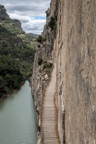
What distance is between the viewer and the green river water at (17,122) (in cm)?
1783

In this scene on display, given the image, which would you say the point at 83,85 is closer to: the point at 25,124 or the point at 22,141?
the point at 22,141

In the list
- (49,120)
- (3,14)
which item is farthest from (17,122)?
(3,14)

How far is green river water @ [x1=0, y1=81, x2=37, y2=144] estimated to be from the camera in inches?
702

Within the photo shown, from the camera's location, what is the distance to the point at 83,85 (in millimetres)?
3238

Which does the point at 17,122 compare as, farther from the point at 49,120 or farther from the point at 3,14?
the point at 3,14

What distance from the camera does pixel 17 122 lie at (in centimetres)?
2188

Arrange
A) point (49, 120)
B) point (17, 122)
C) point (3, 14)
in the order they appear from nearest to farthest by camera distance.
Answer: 1. point (49, 120)
2. point (17, 122)
3. point (3, 14)

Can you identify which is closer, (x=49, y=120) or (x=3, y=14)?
(x=49, y=120)

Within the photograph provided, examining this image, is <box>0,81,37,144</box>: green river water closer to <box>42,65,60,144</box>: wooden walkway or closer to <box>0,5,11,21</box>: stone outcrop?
<box>42,65,60,144</box>: wooden walkway

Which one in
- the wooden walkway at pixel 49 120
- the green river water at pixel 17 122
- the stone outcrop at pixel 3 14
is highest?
the stone outcrop at pixel 3 14

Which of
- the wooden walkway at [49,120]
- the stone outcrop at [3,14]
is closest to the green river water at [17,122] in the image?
the wooden walkway at [49,120]

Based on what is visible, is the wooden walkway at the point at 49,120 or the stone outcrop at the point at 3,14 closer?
the wooden walkway at the point at 49,120

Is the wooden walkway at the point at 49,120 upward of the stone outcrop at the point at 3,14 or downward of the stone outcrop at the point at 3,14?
downward

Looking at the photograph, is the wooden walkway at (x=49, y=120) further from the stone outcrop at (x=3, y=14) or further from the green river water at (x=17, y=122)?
the stone outcrop at (x=3, y=14)
